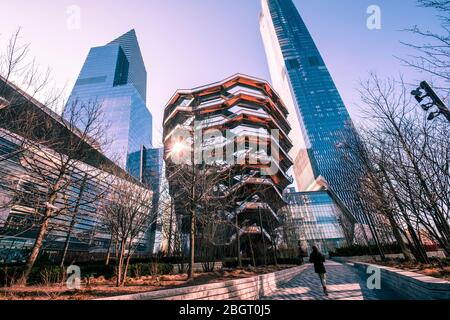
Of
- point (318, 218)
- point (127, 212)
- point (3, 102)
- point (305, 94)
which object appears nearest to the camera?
point (3, 102)

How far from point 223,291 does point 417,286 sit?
16.3ft

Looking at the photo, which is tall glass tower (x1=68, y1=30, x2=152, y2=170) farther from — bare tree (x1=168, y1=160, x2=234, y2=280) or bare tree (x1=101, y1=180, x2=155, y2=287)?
bare tree (x1=168, y1=160, x2=234, y2=280)

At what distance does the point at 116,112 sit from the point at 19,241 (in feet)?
236

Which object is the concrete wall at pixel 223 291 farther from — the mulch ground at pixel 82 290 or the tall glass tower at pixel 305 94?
the tall glass tower at pixel 305 94

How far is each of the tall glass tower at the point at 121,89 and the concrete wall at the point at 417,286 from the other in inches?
2492

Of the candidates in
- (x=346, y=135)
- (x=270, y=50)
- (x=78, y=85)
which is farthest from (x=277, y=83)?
(x=346, y=135)

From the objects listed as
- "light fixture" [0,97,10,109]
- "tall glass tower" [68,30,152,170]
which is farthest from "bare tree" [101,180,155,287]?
"tall glass tower" [68,30,152,170]

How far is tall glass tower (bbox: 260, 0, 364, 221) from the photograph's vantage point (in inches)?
3393

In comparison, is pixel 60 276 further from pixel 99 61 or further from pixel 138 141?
pixel 99 61

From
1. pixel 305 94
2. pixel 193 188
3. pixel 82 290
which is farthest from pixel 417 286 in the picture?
pixel 305 94

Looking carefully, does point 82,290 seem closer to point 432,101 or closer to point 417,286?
point 417,286

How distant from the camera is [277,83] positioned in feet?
427

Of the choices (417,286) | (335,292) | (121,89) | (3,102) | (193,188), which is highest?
(121,89)

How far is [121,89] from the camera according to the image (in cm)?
10288
